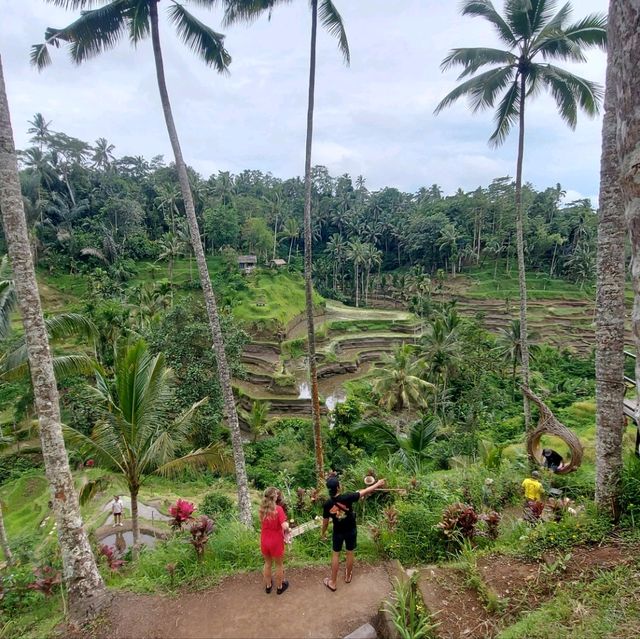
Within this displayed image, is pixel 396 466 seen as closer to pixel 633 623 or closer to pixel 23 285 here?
pixel 633 623

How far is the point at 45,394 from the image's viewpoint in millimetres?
4613

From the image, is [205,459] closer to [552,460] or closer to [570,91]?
[552,460]

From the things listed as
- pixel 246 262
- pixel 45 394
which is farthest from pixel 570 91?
pixel 246 262

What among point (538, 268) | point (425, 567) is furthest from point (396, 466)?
point (538, 268)

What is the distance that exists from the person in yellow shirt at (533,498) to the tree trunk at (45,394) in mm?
5047

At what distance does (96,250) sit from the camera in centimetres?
4003

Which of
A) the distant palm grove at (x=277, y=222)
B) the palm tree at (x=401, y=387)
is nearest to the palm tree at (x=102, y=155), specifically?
the distant palm grove at (x=277, y=222)

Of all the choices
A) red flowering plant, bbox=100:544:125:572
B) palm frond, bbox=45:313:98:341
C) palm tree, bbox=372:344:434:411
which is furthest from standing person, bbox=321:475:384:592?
palm tree, bbox=372:344:434:411

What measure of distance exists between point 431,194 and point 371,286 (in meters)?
23.2

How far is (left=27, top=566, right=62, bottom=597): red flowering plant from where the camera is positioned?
470 centimetres

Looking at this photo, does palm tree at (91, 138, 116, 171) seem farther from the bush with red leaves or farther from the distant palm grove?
the bush with red leaves

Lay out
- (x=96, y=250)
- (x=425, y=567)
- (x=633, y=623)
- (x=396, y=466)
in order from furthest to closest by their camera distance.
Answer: (x=96, y=250) → (x=396, y=466) → (x=425, y=567) → (x=633, y=623)

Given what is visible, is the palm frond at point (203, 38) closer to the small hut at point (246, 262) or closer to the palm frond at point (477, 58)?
the palm frond at point (477, 58)

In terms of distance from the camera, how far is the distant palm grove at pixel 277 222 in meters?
40.8
